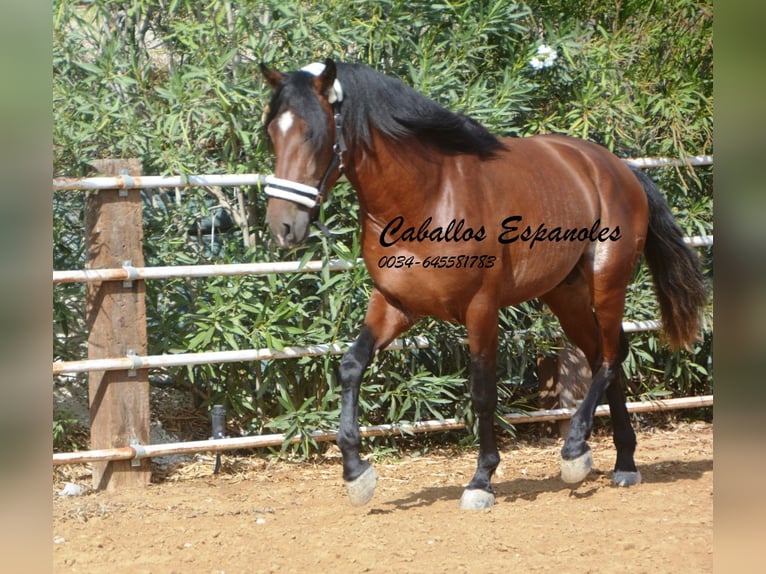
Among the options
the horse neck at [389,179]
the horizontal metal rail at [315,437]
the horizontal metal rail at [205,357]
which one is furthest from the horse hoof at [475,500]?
the horse neck at [389,179]

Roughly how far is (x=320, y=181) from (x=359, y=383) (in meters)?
0.96

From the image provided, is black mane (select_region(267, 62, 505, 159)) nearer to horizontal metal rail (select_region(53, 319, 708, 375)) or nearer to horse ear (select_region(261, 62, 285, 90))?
horse ear (select_region(261, 62, 285, 90))

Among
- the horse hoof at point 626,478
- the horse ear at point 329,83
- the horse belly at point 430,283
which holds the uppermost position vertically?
the horse ear at point 329,83

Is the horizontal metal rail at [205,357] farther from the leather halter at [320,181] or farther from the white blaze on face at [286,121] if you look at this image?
the white blaze on face at [286,121]

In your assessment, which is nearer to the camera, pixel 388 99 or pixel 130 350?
pixel 388 99

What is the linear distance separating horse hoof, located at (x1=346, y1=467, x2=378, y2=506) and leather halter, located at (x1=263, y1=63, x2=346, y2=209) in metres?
1.21

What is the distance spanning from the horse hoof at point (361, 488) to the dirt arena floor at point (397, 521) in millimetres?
90

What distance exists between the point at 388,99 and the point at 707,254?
3114 millimetres

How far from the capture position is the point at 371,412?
5391 mm

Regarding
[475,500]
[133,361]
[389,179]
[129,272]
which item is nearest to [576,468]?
[475,500]

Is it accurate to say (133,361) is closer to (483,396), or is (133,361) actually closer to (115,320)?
(115,320)

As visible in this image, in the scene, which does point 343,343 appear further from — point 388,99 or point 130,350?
point 388,99

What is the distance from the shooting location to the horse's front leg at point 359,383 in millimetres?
3955
